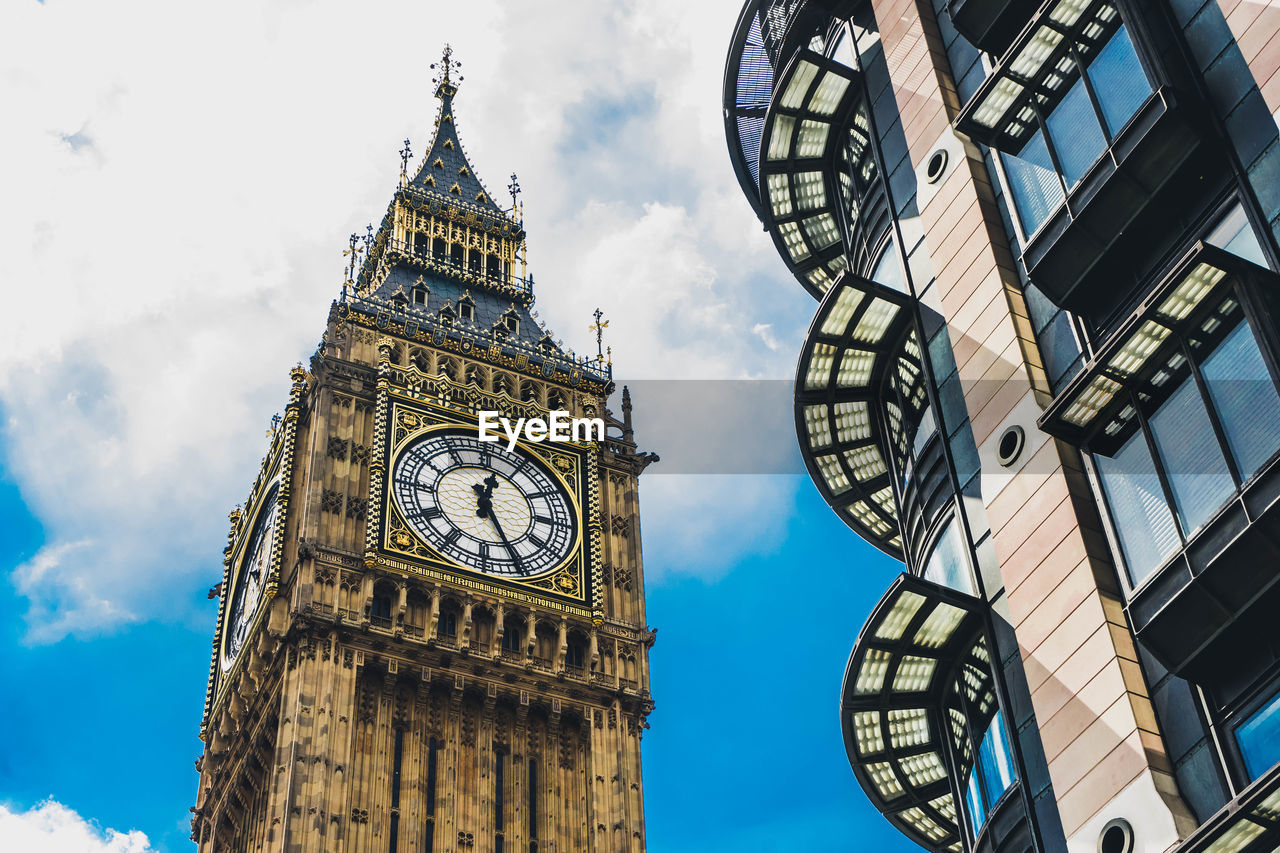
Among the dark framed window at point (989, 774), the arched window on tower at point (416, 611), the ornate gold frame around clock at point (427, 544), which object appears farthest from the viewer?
the ornate gold frame around clock at point (427, 544)

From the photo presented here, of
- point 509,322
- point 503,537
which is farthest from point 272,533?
point 509,322

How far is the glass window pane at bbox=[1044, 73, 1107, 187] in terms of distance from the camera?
2894cm

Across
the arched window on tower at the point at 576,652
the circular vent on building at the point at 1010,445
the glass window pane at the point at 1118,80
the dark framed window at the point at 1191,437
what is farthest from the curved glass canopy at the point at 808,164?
the arched window on tower at the point at 576,652

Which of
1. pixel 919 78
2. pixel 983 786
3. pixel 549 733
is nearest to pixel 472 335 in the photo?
pixel 549 733

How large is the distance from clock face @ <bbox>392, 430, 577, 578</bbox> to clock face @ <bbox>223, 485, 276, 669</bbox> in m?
6.35

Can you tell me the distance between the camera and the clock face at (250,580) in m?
76.5

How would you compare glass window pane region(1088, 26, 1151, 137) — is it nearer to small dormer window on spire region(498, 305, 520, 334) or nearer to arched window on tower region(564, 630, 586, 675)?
arched window on tower region(564, 630, 586, 675)

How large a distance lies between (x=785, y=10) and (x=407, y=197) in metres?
59.4

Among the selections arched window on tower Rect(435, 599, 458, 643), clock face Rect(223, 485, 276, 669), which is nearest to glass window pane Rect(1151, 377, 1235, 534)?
arched window on tower Rect(435, 599, 458, 643)

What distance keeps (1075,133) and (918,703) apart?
9.84m

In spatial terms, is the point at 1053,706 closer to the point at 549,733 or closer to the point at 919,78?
the point at 919,78

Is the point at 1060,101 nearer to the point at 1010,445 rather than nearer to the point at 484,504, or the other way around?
the point at 1010,445

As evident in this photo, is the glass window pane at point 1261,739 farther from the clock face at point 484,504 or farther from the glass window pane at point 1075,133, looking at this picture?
the clock face at point 484,504

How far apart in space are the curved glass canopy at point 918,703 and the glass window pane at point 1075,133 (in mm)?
6994
